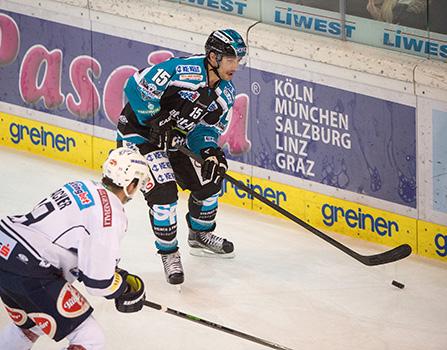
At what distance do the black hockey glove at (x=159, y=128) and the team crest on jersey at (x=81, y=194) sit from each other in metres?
1.62

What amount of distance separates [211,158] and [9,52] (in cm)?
272

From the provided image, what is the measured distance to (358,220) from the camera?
321 inches

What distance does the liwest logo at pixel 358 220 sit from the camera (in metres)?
8.04

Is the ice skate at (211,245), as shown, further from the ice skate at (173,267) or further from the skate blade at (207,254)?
the ice skate at (173,267)

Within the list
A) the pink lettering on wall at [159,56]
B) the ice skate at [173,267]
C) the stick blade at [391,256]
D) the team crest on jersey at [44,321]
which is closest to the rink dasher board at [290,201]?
the stick blade at [391,256]

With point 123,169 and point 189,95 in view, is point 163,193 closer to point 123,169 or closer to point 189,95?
point 189,95

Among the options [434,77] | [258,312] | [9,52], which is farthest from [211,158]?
[9,52]

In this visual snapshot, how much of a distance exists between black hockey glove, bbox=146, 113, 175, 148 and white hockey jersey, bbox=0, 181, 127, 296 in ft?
5.45

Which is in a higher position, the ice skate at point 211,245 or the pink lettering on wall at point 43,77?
the pink lettering on wall at point 43,77

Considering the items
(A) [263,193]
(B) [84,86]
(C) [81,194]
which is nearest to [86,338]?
(C) [81,194]

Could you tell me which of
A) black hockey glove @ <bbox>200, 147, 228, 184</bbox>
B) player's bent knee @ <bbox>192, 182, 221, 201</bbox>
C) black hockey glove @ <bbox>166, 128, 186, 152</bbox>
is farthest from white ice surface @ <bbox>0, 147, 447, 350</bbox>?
black hockey glove @ <bbox>166, 128, 186, 152</bbox>

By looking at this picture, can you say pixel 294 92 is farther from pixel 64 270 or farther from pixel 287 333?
pixel 64 270

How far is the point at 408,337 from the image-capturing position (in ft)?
22.8

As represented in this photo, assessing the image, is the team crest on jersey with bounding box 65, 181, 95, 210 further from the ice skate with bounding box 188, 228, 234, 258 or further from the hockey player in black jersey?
the ice skate with bounding box 188, 228, 234, 258
